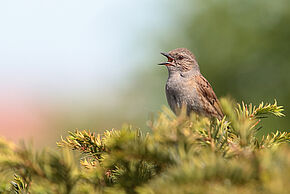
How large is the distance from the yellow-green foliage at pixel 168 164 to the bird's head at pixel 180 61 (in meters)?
4.35

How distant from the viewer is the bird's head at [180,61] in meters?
6.08

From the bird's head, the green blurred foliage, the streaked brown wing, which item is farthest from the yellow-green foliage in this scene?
the green blurred foliage

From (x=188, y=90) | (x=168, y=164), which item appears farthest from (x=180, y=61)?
(x=168, y=164)

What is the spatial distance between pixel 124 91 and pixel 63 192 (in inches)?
647

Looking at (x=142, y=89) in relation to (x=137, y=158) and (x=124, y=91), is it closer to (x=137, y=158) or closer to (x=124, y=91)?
(x=124, y=91)

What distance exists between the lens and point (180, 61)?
6.18 metres

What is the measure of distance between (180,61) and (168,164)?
16.2 ft

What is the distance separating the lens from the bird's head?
608 centimetres

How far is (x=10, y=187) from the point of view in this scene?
5.76ft

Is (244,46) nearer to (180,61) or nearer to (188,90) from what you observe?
(180,61)

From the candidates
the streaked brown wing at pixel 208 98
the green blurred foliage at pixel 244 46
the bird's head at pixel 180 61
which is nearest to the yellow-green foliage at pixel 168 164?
the streaked brown wing at pixel 208 98

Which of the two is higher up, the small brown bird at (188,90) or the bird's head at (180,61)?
the bird's head at (180,61)

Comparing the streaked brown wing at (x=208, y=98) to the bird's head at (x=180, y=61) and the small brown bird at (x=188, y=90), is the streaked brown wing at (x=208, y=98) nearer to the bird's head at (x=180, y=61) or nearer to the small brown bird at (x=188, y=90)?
the small brown bird at (x=188, y=90)

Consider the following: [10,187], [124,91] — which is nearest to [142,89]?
[124,91]
